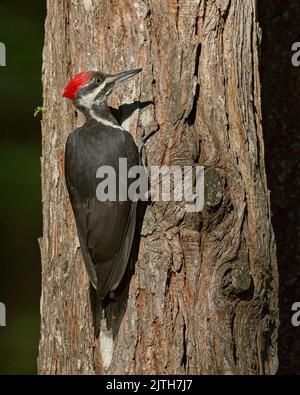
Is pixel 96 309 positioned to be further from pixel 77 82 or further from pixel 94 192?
pixel 77 82

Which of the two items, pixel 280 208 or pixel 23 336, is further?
pixel 23 336

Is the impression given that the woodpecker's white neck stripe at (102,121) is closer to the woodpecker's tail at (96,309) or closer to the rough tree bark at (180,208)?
the rough tree bark at (180,208)

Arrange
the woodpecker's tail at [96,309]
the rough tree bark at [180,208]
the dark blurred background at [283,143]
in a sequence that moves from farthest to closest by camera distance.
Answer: the dark blurred background at [283,143] < the woodpecker's tail at [96,309] < the rough tree bark at [180,208]

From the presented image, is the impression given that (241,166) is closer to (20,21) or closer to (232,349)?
(232,349)

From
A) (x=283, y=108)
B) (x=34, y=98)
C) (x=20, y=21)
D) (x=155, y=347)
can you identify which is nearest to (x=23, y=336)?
(x=34, y=98)

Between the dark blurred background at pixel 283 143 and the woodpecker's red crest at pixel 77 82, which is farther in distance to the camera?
the dark blurred background at pixel 283 143

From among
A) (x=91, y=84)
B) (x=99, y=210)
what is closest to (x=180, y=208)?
(x=99, y=210)

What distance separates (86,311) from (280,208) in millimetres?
1837

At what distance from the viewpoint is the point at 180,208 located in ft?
12.8

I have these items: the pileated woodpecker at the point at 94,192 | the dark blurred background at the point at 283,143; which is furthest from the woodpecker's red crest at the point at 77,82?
the dark blurred background at the point at 283,143

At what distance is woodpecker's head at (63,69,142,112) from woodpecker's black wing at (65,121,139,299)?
5.9 inches

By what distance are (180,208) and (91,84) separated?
0.70 m

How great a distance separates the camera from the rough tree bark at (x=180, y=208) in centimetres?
394

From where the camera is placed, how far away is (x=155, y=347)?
3951 mm
